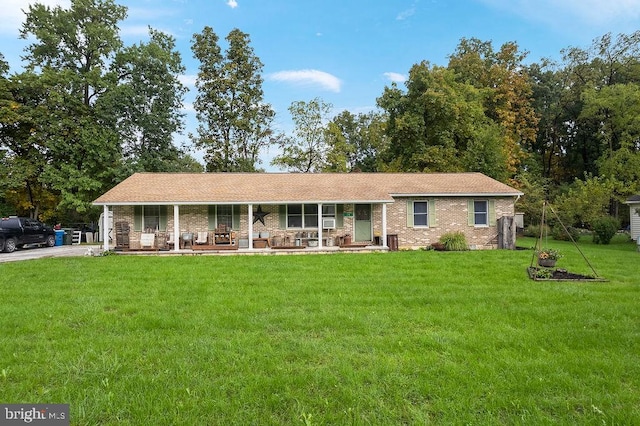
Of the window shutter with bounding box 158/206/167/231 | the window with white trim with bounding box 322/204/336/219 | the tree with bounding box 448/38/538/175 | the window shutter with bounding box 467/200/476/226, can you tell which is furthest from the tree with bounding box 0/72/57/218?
the tree with bounding box 448/38/538/175

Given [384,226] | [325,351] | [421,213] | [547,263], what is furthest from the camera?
[421,213]

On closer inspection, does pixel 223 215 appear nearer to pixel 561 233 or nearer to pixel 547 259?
pixel 547 259

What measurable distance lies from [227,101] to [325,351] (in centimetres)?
2957

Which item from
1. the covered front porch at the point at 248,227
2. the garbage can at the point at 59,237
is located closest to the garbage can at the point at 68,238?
the garbage can at the point at 59,237

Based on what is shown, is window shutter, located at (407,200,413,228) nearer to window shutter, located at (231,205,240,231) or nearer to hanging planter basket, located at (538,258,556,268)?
hanging planter basket, located at (538,258,556,268)

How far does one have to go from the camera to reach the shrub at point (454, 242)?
16.5 meters

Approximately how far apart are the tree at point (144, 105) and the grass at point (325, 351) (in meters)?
20.1

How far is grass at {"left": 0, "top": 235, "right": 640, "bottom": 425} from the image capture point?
3365 millimetres

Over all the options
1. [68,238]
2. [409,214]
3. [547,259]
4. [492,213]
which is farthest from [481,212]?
[68,238]

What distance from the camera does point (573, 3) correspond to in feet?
48.6

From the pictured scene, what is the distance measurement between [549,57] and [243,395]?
4312 cm

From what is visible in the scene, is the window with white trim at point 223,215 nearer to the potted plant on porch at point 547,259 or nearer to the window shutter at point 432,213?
the window shutter at point 432,213

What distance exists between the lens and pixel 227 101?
31.1 metres

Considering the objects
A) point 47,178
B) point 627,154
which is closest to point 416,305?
point 47,178
